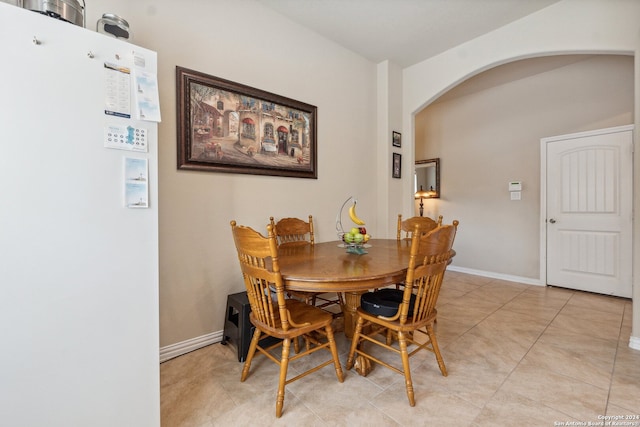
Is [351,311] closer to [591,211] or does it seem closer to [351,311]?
[351,311]

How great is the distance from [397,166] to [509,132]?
191cm

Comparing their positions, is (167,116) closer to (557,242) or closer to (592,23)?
(592,23)

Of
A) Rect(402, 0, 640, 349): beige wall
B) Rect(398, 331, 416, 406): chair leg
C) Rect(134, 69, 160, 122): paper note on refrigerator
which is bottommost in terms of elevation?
Rect(398, 331, 416, 406): chair leg

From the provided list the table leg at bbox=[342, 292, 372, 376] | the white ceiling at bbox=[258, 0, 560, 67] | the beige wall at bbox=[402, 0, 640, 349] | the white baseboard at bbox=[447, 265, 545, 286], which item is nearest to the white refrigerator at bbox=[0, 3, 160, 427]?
the table leg at bbox=[342, 292, 372, 376]

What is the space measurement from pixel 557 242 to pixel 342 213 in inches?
119

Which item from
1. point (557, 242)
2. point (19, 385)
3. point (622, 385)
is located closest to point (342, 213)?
point (622, 385)

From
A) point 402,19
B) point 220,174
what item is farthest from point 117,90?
point 402,19

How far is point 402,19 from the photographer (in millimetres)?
2736

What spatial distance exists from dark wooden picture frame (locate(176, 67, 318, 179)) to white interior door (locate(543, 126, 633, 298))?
132 inches

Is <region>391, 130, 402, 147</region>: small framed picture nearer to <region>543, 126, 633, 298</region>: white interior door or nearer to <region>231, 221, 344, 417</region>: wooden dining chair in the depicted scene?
<region>543, 126, 633, 298</region>: white interior door

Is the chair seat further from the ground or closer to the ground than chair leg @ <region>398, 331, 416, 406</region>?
further from the ground

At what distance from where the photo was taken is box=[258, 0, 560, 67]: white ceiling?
253 centimetres

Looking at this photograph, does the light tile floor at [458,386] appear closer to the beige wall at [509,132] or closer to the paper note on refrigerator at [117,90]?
the paper note on refrigerator at [117,90]

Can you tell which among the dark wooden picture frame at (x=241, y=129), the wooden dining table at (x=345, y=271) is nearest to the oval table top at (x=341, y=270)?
the wooden dining table at (x=345, y=271)
